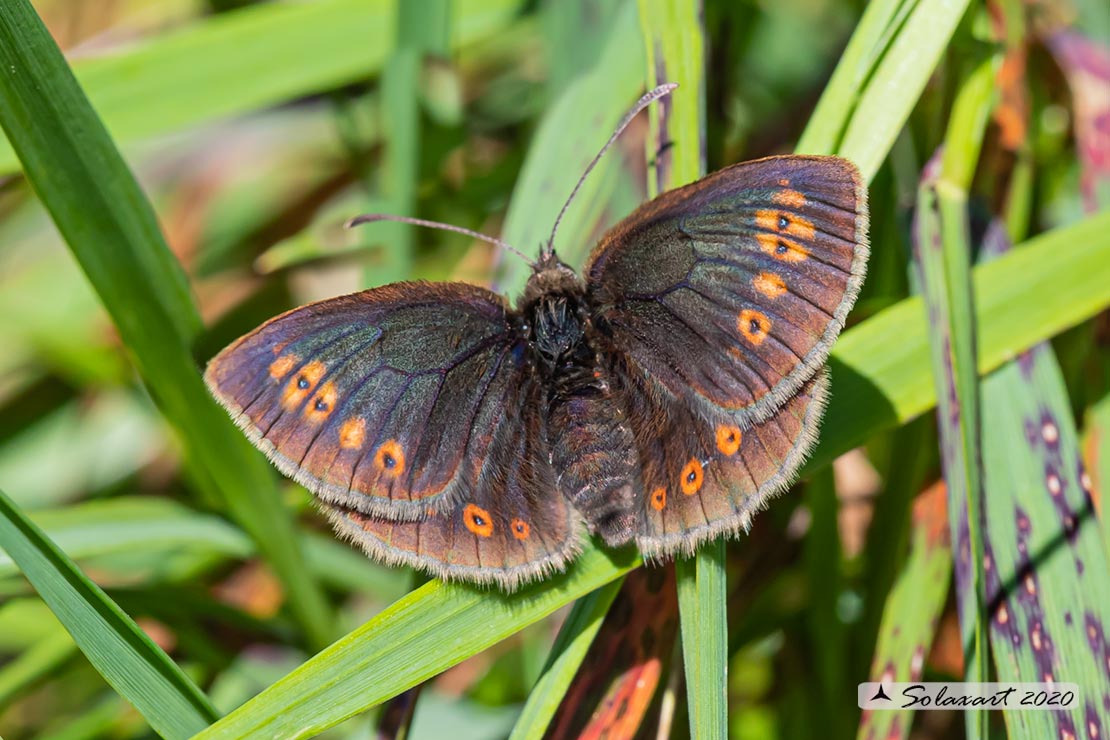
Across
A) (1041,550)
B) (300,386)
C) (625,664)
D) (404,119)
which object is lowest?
(625,664)

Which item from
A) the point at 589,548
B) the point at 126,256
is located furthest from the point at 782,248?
the point at 126,256

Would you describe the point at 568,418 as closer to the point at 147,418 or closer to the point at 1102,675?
the point at 1102,675

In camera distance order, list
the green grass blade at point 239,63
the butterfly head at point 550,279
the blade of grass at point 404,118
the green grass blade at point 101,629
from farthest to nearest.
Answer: the green grass blade at point 239,63, the blade of grass at point 404,118, the butterfly head at point 550,279, the green grass blade at point 101,629

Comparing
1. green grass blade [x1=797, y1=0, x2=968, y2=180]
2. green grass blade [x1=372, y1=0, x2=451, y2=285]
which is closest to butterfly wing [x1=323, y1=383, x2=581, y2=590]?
green grass blade [x1=372, y1=0, x2=451, y2=285]

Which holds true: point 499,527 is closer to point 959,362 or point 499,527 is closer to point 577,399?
point 577,399

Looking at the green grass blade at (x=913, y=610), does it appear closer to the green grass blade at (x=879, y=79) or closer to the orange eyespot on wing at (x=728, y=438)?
the orange eyespot on wing at (x=728, y=438)

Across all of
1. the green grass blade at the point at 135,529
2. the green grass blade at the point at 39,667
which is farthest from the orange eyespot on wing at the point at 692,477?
the green grass blade at the point at 39,667

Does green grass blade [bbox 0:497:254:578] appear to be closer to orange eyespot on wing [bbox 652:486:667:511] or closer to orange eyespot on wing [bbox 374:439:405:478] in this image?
orange eyespot on wing [bbox 374:439:405:478]

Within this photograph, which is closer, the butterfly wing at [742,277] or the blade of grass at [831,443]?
the blade of grass at [831,443]
